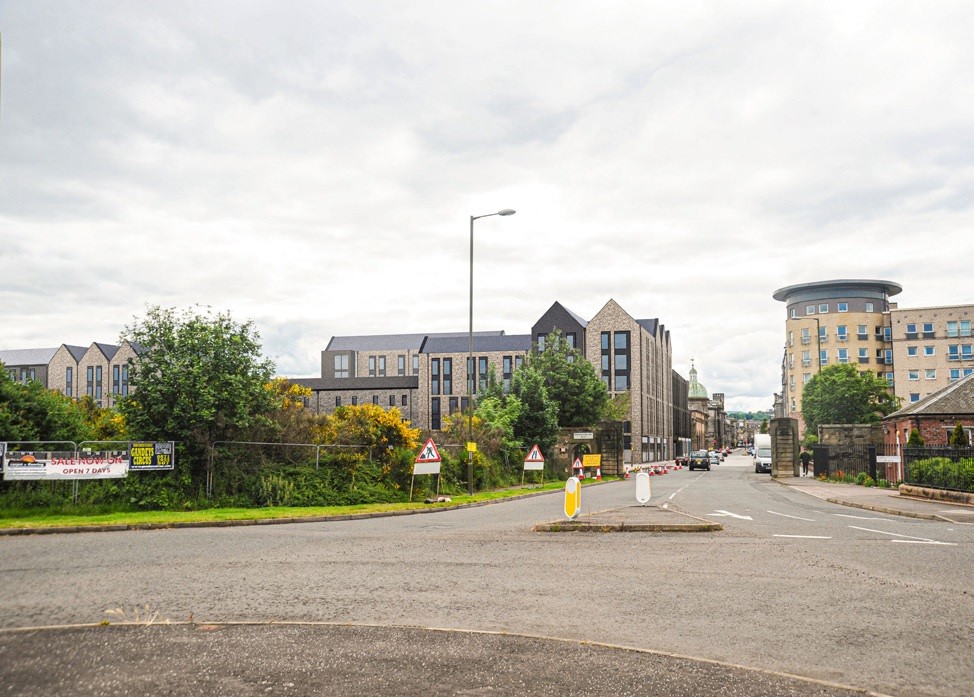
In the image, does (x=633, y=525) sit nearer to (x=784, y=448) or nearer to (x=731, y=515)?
(x=731, y=515)

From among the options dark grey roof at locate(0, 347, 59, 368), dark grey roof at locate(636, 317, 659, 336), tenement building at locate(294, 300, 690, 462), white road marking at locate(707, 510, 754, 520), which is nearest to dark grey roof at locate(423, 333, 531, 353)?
tenement building at locate(294, 300, 690, 462)

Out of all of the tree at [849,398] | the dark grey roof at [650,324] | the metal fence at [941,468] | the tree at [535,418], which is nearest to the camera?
the metal fence at [941,468]

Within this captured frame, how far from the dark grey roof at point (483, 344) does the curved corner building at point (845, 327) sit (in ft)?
125

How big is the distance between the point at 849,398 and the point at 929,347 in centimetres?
3257

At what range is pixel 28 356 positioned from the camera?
118 m

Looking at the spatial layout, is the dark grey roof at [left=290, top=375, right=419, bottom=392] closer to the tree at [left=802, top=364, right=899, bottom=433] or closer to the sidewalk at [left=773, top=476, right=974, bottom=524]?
the tree at [left=802, top=364, right=899, bottom=433]

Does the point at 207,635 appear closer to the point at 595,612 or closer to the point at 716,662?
the point at 595,612

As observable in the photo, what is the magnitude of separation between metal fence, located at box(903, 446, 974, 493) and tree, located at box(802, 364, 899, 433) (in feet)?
157

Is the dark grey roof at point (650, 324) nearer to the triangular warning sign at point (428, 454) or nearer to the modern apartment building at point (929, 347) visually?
the modern apartment building at point (929, 347)

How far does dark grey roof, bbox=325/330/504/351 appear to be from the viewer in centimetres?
11781

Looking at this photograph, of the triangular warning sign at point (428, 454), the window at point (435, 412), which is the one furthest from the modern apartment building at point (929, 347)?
the triangular warning sign at point (428, 454)

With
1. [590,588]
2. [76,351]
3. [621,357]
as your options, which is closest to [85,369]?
[76,351]

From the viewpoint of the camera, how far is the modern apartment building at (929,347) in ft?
324

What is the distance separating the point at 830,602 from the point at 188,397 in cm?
1926
